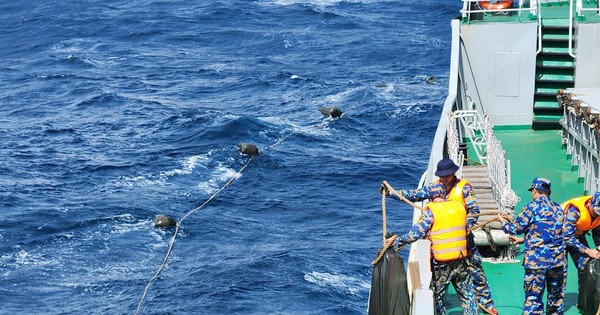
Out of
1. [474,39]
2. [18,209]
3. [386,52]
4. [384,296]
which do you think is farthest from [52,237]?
[386,52]

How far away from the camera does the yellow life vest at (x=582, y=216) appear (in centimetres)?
1041

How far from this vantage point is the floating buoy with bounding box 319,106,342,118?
48562mm

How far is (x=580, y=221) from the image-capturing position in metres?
10.5

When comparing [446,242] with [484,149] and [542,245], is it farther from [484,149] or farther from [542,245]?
[484,149]

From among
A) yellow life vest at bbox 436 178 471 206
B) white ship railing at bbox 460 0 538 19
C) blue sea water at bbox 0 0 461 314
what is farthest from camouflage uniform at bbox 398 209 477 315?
blue sea water at bbox 0 0 461 314

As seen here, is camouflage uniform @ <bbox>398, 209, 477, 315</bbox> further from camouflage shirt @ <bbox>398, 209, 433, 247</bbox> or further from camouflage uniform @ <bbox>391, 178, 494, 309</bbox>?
camouflage uniform @ <bbox>391, 178, 494, 309</bbox>

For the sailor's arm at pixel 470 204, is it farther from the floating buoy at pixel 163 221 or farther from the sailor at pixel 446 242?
the floating buoy at pixel 163 221

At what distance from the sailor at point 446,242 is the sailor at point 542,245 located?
1.60 feet

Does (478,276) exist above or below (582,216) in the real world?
below

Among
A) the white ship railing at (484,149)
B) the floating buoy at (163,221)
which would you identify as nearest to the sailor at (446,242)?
the white ship railing at (484,149)

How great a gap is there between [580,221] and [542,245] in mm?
587

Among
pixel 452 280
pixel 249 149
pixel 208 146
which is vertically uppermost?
pixel 452 280

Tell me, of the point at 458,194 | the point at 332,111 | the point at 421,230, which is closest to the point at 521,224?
the point at 458,194

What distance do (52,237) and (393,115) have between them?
19881mm
